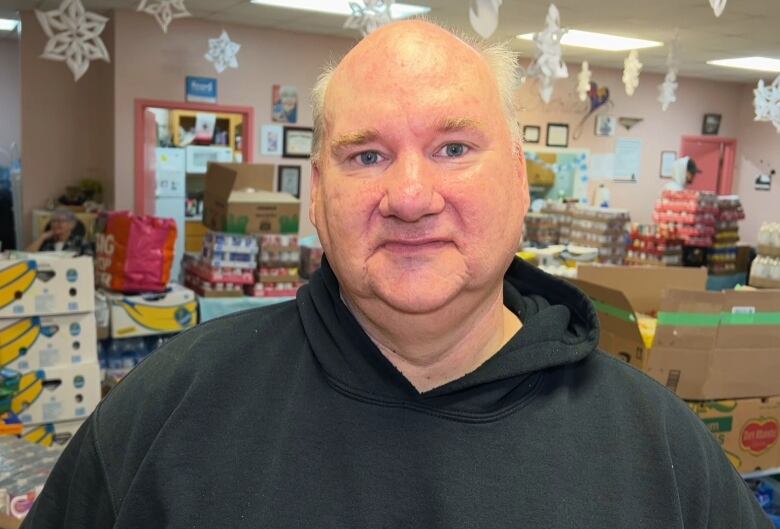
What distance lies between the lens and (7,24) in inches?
293

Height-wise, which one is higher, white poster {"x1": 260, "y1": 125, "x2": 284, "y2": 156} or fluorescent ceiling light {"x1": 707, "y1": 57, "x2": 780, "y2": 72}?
fluorescent ceiling light {"x1": 707, "y1": 57, "x2": 780, "y2": 72}

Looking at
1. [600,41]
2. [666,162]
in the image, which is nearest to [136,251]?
[600,41]

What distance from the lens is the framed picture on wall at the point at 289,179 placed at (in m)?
7.28

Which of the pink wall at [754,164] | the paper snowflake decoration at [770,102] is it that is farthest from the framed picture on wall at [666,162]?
the paper snowflake decoration at [770,102]

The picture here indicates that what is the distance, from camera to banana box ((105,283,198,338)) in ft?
13.2

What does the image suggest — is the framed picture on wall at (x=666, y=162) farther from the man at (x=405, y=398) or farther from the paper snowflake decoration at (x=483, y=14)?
the man at (x=405, y=398)

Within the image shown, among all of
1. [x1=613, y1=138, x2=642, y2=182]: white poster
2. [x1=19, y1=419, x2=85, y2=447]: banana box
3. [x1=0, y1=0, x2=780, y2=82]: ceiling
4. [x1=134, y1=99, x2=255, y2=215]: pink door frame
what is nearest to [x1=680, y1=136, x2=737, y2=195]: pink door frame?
[x1=613, y1=138, x2=642, y2=182]: white poster

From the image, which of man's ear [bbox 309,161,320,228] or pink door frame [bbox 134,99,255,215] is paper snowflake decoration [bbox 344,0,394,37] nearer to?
man's ear [bbox 309,161,320,228]

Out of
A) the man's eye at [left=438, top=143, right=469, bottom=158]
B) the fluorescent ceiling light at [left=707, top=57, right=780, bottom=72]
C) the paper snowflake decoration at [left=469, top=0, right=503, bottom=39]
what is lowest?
the man's eye at [left=438, top=143, right=469, bottom=158]

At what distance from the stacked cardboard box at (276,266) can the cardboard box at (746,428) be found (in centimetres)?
281

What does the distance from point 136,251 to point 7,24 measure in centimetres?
467

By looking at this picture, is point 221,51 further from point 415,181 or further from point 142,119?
point 415,181

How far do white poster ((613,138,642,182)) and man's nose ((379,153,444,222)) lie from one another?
8.90 meters

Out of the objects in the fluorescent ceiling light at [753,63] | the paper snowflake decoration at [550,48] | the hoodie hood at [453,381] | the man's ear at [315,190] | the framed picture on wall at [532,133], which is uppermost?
the fluorescent ceiling light at [753,63]
